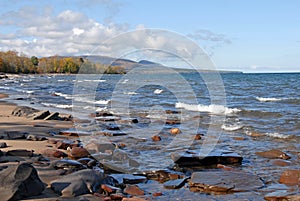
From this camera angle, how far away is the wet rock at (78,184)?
5809 mm

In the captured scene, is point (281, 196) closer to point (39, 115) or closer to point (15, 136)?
point (15, 136)

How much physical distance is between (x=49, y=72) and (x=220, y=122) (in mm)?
161599

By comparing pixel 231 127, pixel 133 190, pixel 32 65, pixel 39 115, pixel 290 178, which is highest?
pixel 32 65

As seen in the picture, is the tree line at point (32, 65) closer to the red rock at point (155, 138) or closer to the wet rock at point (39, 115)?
the wet rock at point (39, 115)

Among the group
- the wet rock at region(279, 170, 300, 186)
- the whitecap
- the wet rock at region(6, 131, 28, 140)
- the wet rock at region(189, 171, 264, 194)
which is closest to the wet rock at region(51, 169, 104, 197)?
the wet rock at region(189, 171, 264, 194)

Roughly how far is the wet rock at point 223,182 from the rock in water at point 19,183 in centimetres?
274

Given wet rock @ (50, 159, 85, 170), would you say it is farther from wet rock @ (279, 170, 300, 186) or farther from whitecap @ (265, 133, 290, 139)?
whitecap @ (265, 133, 290, 139)

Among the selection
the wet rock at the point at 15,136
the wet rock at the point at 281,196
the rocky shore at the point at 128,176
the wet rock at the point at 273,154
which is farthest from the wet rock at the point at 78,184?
the wet rock at the point at 15,136

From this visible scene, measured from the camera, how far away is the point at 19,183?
5.36 metres

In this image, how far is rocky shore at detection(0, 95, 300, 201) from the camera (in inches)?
223

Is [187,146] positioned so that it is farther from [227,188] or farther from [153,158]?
[227,188]

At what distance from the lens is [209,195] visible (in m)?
6.33

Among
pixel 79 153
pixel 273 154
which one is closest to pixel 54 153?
pixel 79 153

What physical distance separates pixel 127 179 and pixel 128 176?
185 millimetres
